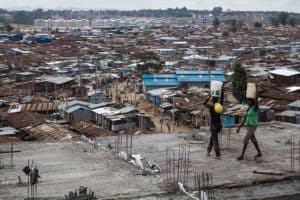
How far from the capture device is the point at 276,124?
7.68 meters

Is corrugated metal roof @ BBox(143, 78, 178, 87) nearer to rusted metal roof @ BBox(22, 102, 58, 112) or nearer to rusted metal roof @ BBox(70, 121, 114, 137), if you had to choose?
rusted metal roof @ BBox(22, 102, 58, 112)

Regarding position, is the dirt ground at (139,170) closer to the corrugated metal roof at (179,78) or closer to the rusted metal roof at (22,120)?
the rusted metal roof at (22,120)

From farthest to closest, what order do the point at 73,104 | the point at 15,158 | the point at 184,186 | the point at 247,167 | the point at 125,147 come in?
the point at 73,104 → the point at 125,147 → the point at 15,158 → the point at 247,167 → the point at 184,186

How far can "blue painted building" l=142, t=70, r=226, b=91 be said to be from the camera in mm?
27750

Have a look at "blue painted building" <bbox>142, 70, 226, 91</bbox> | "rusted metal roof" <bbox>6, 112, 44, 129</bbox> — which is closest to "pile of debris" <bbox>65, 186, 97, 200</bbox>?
"rusted metal roof" <bbox>6, 112, 44, 129</bbox>

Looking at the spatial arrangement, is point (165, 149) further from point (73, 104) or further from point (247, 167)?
point (73, 104)

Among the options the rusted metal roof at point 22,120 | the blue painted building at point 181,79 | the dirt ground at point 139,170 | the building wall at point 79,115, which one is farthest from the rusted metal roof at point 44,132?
the blue painted building at point 181,79

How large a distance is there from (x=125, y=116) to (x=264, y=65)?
67.0ft

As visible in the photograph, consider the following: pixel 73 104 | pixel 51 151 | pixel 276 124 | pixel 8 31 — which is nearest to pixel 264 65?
pixel 73 104

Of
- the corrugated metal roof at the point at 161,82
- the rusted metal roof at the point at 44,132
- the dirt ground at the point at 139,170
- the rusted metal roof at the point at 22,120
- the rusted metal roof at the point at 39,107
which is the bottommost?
the rusted metal roof at the point at 39,107

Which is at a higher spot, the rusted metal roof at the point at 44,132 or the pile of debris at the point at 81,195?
the pile of debris at the point at 81,195

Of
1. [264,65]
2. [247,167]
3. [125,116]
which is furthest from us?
[264,65]

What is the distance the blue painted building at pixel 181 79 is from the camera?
27.8 meters

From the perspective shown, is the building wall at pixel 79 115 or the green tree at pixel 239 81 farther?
the green tree at pixel 239 81
